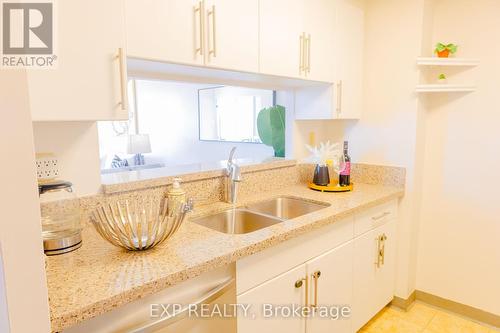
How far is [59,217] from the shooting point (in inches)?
47.3

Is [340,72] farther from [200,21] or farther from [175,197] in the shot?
[175,197]

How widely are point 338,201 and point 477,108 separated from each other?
1097 mm

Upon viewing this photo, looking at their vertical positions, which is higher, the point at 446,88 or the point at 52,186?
the point at 446,88

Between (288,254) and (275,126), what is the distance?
1.29m

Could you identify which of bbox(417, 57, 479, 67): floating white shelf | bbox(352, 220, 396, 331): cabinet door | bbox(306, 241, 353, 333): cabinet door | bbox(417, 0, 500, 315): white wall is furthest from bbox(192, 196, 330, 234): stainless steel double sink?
bbox(417, 57, 479, 67): floating white shelf

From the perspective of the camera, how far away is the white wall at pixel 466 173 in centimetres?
196

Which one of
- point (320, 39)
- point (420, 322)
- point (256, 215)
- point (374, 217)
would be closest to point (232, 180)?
point (256, 215)

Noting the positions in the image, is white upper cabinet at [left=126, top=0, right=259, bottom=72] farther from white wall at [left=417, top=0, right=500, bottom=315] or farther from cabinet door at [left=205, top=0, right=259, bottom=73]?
white wall at [left=417, top=0, right=500, bottom=315]

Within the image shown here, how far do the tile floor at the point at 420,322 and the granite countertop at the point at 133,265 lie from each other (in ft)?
3.46

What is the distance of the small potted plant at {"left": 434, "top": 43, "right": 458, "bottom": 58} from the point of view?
203 cm

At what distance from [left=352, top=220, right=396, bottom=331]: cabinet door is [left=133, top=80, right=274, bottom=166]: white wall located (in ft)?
8.43

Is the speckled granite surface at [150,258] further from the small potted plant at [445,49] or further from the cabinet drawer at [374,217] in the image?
the small potted plant at [445,49]

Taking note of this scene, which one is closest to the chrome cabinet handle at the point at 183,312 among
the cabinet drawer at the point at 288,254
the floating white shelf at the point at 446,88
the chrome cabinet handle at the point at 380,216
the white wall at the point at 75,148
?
the cabinet drawer at the point at 288,254

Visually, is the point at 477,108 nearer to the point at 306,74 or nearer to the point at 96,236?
the point at 306,74
